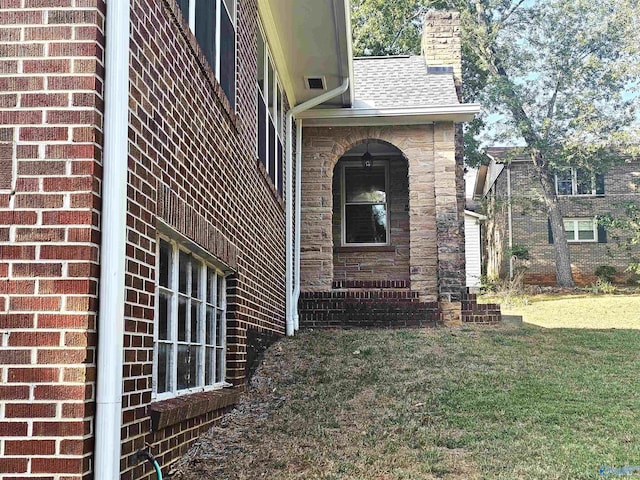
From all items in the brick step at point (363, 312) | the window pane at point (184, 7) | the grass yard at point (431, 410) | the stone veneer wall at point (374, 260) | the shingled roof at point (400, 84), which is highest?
the shingled roof at point (400, 84)

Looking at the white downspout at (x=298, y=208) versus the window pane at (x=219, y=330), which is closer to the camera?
the window pane at (x=219, y=330)

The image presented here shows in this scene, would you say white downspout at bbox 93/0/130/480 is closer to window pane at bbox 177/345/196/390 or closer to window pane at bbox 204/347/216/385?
window pane at bbox 177/345/196/390

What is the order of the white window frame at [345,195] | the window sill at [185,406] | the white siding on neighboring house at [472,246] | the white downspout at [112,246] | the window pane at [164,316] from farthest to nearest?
the white siding on neighboring house at [472,246] → the white window frame at [345,195] → the window pane at [164,316] → the window sill at [185,406] → the white downspout at [112,246]

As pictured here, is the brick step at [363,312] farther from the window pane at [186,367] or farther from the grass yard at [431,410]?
the window pane at [186,367]

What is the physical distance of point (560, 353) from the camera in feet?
31.6

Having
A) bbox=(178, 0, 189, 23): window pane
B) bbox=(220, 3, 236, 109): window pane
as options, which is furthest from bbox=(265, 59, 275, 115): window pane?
bbox=(178, 0, 189, 23): window pane

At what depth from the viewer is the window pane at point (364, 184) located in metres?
14.6

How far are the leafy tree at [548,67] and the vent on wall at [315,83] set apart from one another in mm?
15258

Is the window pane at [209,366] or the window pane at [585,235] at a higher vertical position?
the window pane at [585,235]

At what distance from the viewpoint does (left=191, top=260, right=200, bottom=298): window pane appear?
18.2ft

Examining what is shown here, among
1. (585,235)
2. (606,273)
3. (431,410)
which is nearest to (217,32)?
(431,410)

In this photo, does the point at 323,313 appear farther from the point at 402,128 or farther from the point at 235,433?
the point at 235,433

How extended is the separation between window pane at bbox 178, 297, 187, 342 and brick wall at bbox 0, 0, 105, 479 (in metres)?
1.76

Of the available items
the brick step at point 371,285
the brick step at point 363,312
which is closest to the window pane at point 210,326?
the brick step at point 363,312
